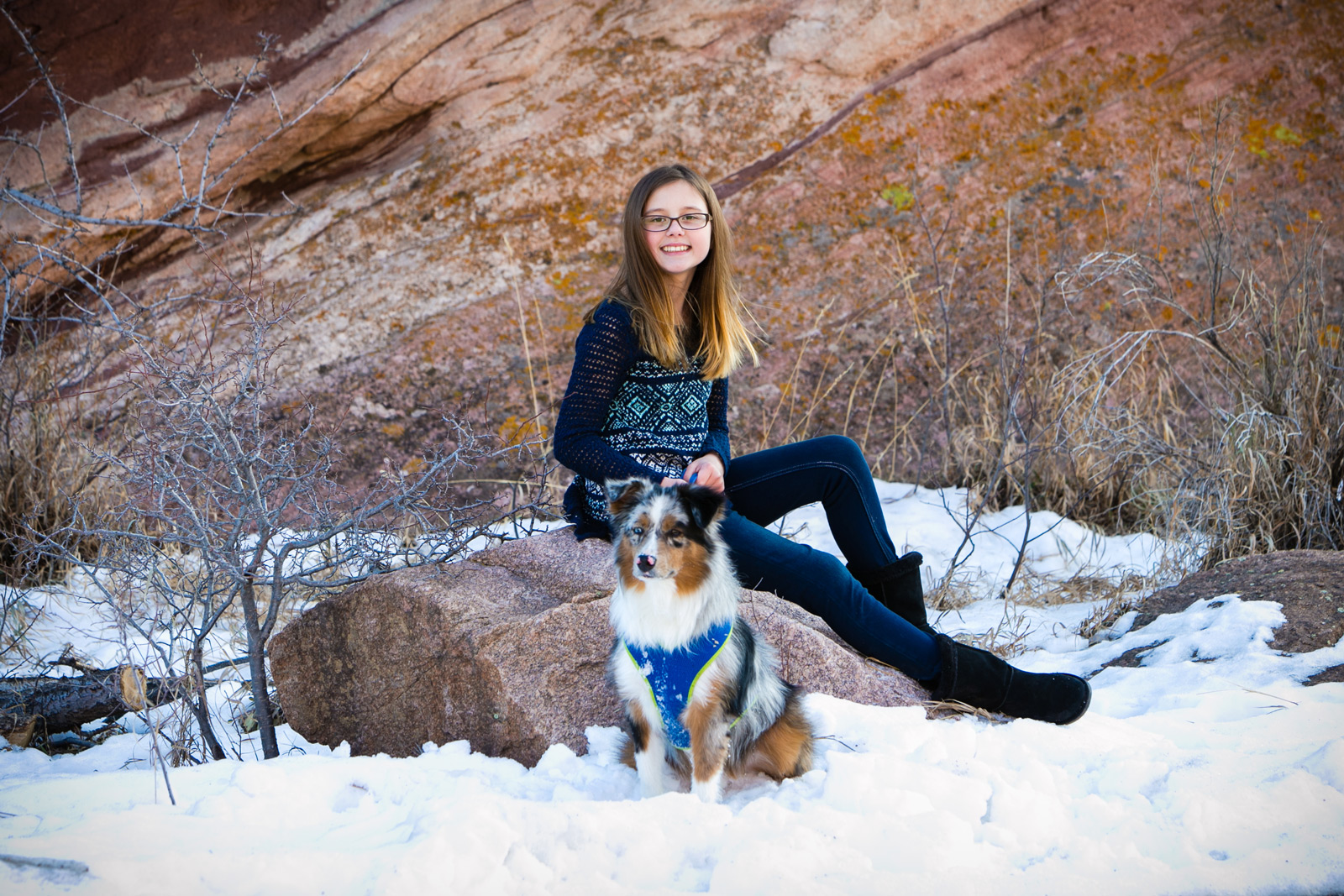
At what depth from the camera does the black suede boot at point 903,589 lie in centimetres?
332

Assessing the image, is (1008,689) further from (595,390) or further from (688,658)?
(595,390)

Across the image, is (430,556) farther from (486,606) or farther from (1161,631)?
(1161,631)

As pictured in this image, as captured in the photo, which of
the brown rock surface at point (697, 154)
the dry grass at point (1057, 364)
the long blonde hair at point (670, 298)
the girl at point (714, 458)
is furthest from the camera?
the brown rock surface at point (697, 154)

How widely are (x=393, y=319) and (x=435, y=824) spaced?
4245mm

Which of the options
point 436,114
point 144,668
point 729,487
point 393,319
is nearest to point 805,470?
point 729,487

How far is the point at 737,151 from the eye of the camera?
6.22 metres

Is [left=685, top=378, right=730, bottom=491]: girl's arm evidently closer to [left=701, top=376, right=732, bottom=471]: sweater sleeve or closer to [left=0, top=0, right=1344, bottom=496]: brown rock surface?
[left=701, top=376, right=732, bottom=471]: sweater sleeve

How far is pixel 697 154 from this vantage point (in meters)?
6.19

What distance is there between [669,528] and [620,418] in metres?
0.87

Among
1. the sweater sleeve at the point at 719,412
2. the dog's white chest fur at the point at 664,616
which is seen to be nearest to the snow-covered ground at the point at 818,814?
the dog's white chest fur at the point at 664,616

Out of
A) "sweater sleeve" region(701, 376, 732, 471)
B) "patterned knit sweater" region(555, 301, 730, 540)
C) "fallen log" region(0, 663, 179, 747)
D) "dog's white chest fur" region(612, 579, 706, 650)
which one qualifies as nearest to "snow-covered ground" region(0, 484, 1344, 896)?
"fallen log" region(0, 663, 179, 747)

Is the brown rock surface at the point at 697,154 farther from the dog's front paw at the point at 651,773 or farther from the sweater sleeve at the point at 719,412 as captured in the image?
the dog's front paw at the point at 651,773

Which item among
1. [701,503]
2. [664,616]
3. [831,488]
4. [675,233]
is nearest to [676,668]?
[664,616]

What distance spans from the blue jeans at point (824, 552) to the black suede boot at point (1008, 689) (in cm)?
9
